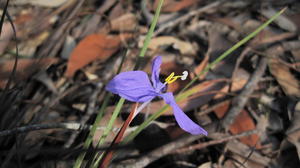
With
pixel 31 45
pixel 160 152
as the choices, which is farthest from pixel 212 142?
pixel 31 45

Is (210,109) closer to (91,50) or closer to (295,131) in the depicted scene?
(295,131)

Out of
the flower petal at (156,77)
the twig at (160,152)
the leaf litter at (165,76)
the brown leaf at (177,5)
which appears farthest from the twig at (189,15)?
the flower petal at (156,77)

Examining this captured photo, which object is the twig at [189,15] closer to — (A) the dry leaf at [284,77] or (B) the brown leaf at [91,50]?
(B) the brown leaf at [91,50]

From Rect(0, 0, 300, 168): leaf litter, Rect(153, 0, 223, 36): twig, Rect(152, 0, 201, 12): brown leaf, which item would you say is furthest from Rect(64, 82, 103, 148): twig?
Rect(152, 0, 201, 12): brown leaf

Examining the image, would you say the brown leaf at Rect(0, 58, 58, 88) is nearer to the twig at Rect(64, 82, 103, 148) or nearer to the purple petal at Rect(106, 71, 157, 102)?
the twig at Rect(64, 82, 103, 148)

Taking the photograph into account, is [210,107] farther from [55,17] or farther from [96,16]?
[55,17]
